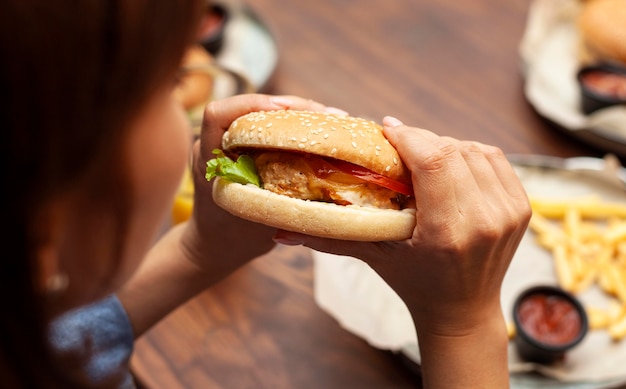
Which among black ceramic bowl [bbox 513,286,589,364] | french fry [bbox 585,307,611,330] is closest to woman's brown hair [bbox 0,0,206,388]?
black ceramic bowl [bbox 513,286,589,364]

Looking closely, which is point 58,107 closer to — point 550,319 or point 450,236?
point 450,236

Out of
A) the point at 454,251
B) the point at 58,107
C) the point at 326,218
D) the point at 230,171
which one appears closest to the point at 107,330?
the point at 230,171

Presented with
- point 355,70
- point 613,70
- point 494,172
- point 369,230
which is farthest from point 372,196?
point 613,70

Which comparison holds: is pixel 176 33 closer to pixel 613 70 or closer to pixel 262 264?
pixel 262 264

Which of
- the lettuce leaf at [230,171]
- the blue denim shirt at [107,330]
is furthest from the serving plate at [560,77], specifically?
the blue denim shirt at [107,330]

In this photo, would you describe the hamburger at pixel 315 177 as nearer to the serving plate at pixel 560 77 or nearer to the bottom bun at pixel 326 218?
the bottom bun at pixel 326 218

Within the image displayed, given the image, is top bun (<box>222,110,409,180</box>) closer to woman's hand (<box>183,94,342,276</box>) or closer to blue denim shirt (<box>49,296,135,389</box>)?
woman's hand (<box>183,94,342,276</box>)
